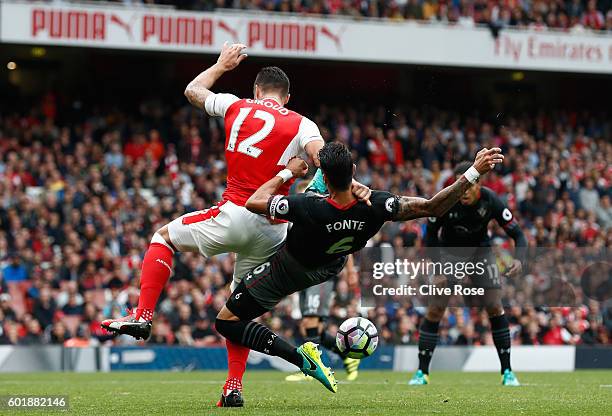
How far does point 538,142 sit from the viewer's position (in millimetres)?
27031

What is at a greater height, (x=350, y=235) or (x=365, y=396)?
(x=350, y=235)

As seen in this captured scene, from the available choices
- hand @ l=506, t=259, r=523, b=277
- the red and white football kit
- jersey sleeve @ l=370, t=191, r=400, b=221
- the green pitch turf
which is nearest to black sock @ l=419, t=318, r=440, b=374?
the green pitch turf

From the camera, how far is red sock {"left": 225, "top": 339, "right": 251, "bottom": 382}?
8.95 meters

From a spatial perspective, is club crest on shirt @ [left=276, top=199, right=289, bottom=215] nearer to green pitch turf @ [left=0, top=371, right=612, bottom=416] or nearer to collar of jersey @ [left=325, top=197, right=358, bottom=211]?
collar of jersey @ [left=325, top=197, right=358, bottom=211]

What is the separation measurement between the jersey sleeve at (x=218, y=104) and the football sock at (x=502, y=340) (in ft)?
15.1

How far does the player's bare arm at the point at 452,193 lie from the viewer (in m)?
8.16

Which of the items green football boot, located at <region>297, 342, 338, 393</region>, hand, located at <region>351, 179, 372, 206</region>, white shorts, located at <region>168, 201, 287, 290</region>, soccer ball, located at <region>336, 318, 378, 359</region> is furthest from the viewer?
soccer ball, located at <region>336, 318, 378, 359</region>

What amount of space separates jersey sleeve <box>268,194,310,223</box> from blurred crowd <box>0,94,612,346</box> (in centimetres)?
585

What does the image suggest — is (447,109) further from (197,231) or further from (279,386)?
(197,231)

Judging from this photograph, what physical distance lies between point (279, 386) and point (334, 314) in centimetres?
679

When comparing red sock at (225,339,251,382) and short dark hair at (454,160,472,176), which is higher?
short dark hair at (454,160,472,176)

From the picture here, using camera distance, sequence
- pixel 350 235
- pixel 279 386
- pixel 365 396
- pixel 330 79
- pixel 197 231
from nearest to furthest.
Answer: pixel 350 235 → pixel 197 231 → pixel 365 396 → pixel 279 386 → pixel 330 79

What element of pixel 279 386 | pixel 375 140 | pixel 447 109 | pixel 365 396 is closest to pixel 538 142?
pixel 447 109

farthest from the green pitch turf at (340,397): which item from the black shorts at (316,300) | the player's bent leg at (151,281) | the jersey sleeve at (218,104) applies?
the jersey sleeve at (218,104)
